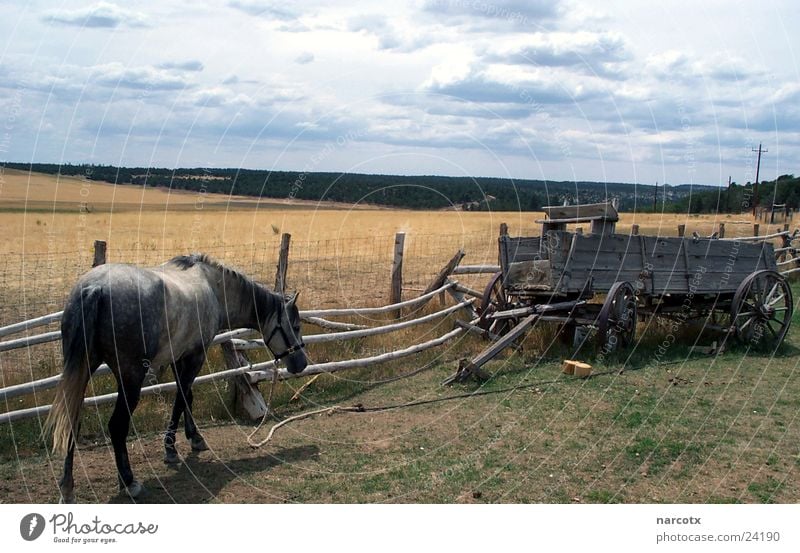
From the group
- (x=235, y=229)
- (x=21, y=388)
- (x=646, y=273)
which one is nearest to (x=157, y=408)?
(x=21, y=388)

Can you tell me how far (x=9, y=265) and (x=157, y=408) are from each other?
14.0 meters

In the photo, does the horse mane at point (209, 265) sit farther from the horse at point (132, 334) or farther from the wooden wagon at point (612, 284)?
the wooden wagon at point (612, 284)

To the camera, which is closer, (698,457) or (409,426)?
(698,457)

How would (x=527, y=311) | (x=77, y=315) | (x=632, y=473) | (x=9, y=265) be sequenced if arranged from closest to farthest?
(x=77, y=315) → (x=632, y=473) → (x=527, y=311) → (x=9, y=265)

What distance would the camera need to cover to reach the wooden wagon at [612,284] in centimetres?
1008

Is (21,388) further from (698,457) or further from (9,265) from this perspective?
(9,265)

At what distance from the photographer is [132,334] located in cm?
540

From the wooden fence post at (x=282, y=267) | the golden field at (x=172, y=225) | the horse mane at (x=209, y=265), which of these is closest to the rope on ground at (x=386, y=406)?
the horse mane at (x=209, y=265)

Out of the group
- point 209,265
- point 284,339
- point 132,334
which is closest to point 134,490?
point 132,334

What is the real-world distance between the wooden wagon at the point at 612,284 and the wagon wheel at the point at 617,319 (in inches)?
0.5

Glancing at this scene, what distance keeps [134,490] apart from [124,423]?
51cm

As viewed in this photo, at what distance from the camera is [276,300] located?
7.30 metres

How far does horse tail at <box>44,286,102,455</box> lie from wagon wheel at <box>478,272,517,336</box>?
683 centimetres

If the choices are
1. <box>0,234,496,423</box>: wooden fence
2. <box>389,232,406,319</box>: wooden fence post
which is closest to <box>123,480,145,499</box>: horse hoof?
<box>0,234,496,423</box>: wooden fence
